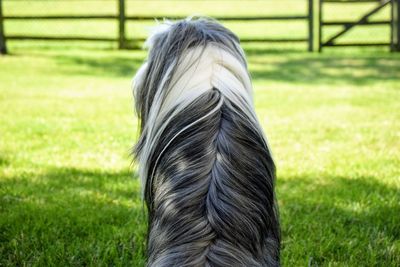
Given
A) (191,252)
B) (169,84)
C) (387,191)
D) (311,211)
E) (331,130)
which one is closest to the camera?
(191,252)

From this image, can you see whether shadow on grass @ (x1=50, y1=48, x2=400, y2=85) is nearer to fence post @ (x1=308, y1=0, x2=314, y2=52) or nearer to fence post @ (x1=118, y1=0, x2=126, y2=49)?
fence post @ (x1=308, y1=0, x2=314, y2=52)

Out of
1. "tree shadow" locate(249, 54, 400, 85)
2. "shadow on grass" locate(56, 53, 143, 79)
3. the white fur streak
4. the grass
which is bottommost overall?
"tree shadow" locate(249, 54, 400, 85)

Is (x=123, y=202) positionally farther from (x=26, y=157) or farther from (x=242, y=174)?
(x=242, y=174)

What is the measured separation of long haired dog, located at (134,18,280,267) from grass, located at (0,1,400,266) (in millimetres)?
1171

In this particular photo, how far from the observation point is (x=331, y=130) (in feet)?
23.2

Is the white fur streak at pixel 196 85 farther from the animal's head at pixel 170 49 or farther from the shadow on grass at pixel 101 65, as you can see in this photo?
the shadow on grass at pixel 101 65

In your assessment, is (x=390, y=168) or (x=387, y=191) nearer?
(x=387, y=191)

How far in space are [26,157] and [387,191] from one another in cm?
334

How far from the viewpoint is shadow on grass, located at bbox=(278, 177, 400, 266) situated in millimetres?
3576

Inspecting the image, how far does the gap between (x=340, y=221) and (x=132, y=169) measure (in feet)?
5.90

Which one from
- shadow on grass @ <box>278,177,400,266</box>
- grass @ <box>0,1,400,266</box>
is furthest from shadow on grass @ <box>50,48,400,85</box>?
shadow on grass @ <box>278,177,400,266</box>

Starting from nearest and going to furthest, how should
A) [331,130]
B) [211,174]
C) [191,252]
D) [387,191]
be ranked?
[191,252]
[211,174]
[387,191]
[331,130]

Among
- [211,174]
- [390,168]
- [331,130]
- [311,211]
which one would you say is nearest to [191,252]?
[211,174]

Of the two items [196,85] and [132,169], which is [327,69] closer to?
[132,169]
